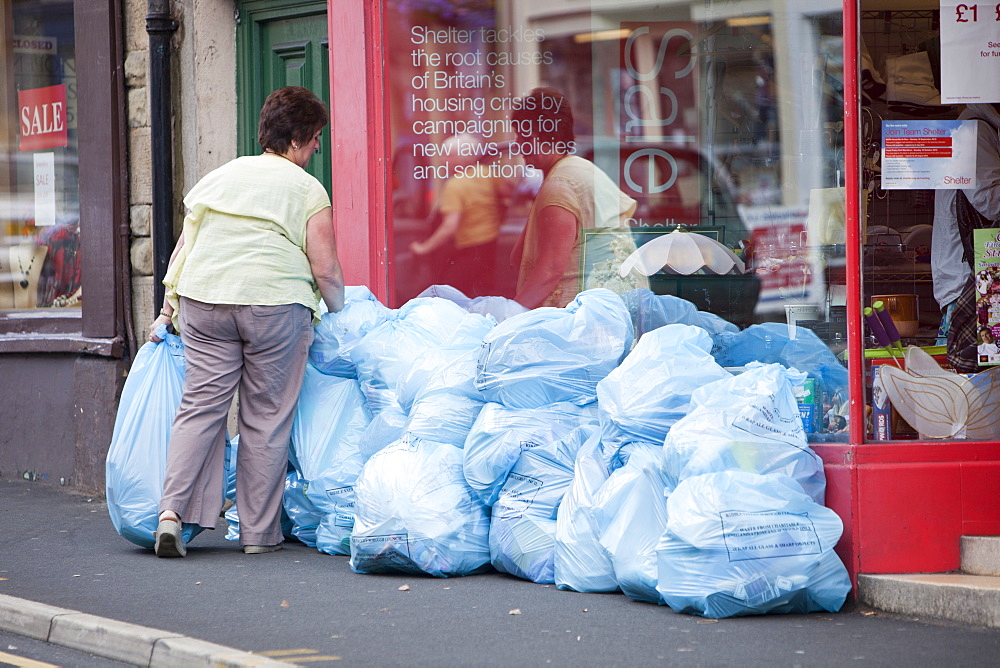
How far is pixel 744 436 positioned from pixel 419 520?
129 cm

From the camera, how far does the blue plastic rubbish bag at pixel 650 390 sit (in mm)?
5008

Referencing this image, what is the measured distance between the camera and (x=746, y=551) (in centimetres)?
441

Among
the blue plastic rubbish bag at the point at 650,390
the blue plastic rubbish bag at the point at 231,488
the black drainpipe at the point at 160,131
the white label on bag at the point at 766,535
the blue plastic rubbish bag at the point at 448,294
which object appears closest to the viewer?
the white label on bag at the point at 766,535

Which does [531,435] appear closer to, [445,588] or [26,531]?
[445,588]

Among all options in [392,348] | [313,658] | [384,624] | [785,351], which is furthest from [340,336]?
[313,658]

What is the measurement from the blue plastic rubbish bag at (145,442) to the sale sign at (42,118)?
10.5ft

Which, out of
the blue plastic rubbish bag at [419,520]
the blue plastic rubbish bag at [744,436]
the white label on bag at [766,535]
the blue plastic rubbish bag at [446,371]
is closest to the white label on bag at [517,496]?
the blue plastic rubbish bag at [419,520]

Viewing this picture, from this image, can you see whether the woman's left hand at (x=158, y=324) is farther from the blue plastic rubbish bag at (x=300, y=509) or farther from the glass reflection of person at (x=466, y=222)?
the glass reflection of person at (x=466, y=222)

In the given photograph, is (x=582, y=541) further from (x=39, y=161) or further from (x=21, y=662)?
(x=39, y=161)

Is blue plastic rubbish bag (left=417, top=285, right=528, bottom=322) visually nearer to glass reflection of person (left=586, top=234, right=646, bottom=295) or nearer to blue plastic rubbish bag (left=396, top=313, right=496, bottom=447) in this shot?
glass reflection of person (left=586, top=234, right=646, bottom=295)

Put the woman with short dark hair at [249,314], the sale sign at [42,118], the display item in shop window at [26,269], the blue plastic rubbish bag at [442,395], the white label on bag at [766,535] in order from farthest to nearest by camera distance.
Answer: the display item in shop window at [26,269] < the sale sign at [42,118] < the woman with short dark hair at [249,314] < the blue plastic rubbish bag at [442,395] < the white label on bag at [766,535]

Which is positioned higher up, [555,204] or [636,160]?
[636,160]

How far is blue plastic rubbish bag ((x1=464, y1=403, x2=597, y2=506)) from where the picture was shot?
5223 mm

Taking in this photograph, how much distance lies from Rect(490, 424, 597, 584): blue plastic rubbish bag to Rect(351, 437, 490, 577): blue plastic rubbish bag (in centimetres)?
10
